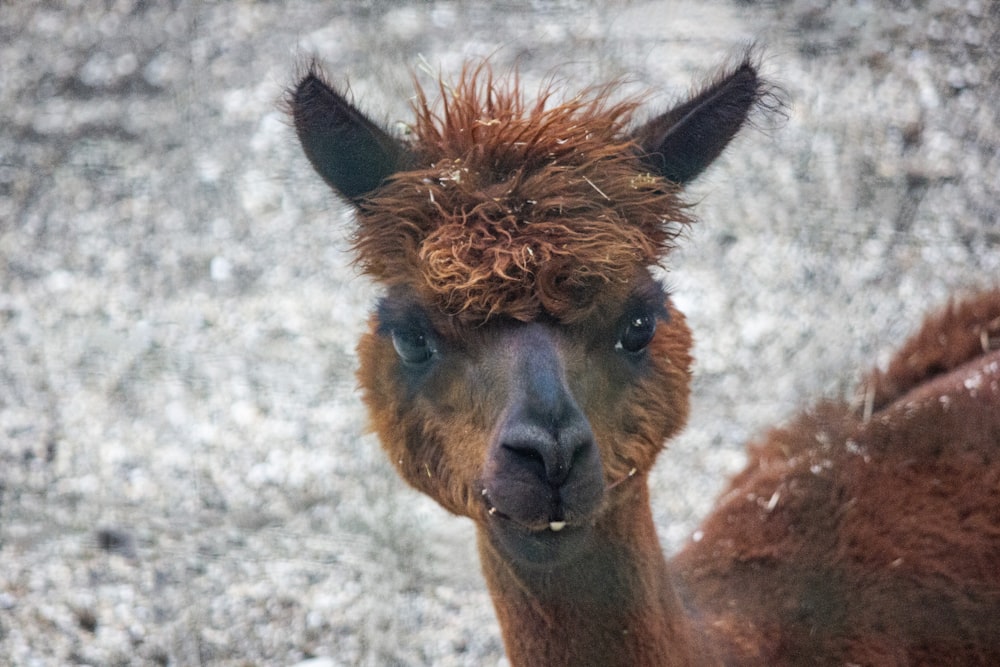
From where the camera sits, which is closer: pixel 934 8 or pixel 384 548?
pixel 384 548

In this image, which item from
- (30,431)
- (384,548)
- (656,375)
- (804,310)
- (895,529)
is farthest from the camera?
(804,310)

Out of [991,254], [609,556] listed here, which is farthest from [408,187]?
[991,254]

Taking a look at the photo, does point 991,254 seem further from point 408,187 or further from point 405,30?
point 408,187

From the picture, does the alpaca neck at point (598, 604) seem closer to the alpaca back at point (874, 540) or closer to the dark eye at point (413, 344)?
the alpaca back at point (874, 540)

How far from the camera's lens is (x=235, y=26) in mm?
4609

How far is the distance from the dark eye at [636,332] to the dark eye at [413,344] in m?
0.43

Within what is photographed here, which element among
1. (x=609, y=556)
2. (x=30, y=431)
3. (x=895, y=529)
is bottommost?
(x=895, y=529)

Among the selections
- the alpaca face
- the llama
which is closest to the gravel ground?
the llama

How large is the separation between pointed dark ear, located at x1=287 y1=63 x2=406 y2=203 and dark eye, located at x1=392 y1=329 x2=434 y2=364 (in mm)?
359

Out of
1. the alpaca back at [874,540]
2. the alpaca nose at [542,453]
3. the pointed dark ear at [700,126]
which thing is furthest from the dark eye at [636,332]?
the alpaca back at [874,540]

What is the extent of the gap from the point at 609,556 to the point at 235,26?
3.71 m

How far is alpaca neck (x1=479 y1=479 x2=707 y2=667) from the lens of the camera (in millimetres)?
2002

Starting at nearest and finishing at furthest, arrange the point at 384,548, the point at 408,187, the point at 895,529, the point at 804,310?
the point at 408,187, the point at 895,529, the point at 384,548, the point at 804,310

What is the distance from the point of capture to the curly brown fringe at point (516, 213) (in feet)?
5.94
